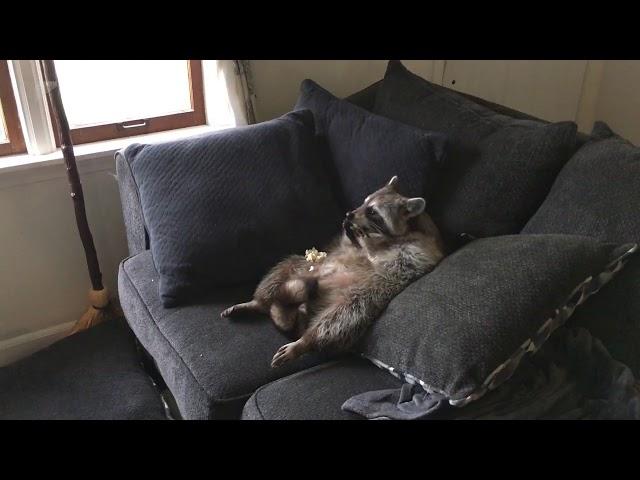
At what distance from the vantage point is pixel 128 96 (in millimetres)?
2469

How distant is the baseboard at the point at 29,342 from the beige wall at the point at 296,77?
120cm

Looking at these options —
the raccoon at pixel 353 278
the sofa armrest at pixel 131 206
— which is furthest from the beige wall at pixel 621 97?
the sofa armrest at pixel 131 206

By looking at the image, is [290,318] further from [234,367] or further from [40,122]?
[40,122]

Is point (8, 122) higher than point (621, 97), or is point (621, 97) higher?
point (8, 122)

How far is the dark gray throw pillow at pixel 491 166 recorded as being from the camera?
1.75 metres

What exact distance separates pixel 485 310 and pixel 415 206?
46 centimetres

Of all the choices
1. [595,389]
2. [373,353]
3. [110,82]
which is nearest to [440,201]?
[373,353]

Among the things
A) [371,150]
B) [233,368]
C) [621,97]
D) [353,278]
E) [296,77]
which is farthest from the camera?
[621,97]

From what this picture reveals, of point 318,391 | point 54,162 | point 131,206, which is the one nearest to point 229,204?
point 131,206

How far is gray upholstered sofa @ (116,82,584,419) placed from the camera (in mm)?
1448

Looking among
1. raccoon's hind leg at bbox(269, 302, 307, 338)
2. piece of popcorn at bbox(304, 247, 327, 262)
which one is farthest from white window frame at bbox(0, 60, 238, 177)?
raccoon's hind leg at bbox(269, 302, 307, 338)

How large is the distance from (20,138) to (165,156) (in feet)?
2.32

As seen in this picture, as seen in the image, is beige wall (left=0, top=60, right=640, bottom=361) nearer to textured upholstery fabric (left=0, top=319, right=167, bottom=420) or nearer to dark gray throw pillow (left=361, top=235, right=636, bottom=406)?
textured upholstery fabric (left=0, top=319, right=167, bottom=420)
